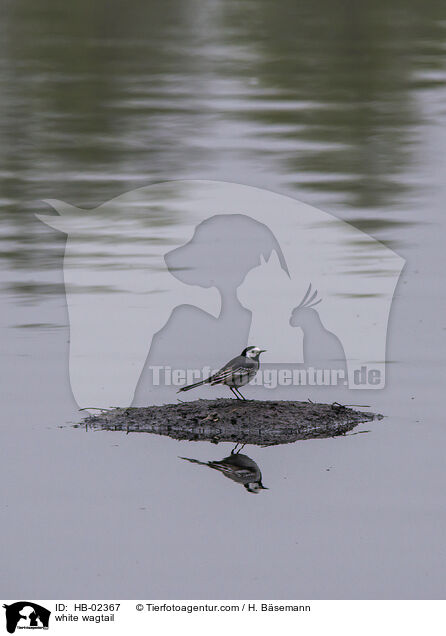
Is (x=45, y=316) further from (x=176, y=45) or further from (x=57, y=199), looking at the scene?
(x=176, y=45)

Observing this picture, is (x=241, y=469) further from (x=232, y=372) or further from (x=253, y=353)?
(x=253, y=353)

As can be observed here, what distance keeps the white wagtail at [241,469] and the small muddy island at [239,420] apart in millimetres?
273

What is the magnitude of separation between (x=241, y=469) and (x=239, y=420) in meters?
0.61

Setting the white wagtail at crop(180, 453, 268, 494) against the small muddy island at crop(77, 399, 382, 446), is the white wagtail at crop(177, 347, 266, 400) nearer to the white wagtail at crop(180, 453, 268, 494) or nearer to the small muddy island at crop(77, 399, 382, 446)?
the small muddy island at crop(77, 399, 382, 446)

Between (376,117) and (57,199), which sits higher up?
(376,117)

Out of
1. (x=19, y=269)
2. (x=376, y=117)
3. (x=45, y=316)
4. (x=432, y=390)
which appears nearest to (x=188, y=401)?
(x=432, y=390)

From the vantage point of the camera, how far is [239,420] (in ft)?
23.4

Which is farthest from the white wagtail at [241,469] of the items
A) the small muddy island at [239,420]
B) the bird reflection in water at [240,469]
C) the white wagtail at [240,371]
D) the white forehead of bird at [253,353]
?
the white forehead of bird at [253,353]

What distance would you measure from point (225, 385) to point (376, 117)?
34.1 ft

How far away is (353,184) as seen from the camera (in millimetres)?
13555

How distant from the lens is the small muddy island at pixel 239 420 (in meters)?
7.03

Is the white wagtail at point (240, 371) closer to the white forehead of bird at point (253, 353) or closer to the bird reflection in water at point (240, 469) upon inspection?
the white forehead of bird at point (253, 353)

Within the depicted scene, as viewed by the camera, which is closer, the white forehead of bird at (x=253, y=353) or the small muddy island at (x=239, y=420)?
the small muddy island at (x=239, y=420)

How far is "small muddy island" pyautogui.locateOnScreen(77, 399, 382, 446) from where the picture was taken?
7.03 meters
